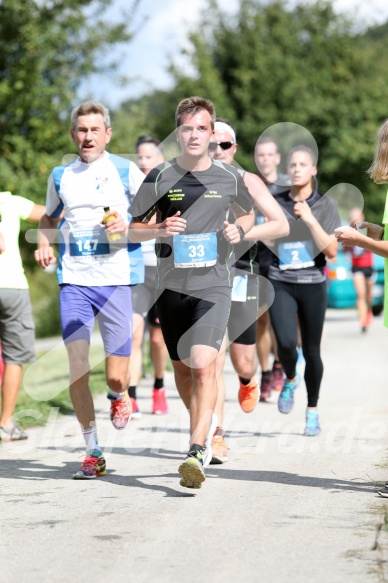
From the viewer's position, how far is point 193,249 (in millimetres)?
6191

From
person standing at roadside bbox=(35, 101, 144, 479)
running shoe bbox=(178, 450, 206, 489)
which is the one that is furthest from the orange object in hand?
running shoe bbox=(178, 450, 206, 489)

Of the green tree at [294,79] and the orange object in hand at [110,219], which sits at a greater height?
the green tree at [294,79]

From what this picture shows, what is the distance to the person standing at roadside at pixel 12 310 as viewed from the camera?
321 inches

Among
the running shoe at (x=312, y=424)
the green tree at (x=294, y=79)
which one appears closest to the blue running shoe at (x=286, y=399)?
the running shoe at (x=312, y=424)

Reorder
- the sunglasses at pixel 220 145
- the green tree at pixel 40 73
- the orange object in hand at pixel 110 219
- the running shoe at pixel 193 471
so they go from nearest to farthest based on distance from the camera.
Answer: the running shoe at pixel 193 471 < the orange object in hand at pixel 110 219 < the sunglasses at pixel 220 145 < the green tree at pixel 40 73

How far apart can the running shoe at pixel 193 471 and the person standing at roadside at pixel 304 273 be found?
95.2 inches

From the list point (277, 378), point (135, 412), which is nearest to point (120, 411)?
point (135, 412)

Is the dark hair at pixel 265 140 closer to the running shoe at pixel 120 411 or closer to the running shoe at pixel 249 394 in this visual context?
the running shoe at pixel 249 394

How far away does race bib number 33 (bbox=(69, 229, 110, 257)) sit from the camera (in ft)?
22.3

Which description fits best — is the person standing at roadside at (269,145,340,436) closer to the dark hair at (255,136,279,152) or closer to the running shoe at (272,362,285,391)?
the dark hair at (255,136,279,152)

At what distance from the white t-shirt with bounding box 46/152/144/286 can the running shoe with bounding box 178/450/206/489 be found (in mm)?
1560

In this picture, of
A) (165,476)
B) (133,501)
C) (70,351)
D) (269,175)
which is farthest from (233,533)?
(269,175)

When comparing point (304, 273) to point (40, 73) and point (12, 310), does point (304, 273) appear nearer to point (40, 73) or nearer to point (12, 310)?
point (12, 310)

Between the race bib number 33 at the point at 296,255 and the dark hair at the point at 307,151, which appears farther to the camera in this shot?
the dark hair at the point at 307,151
